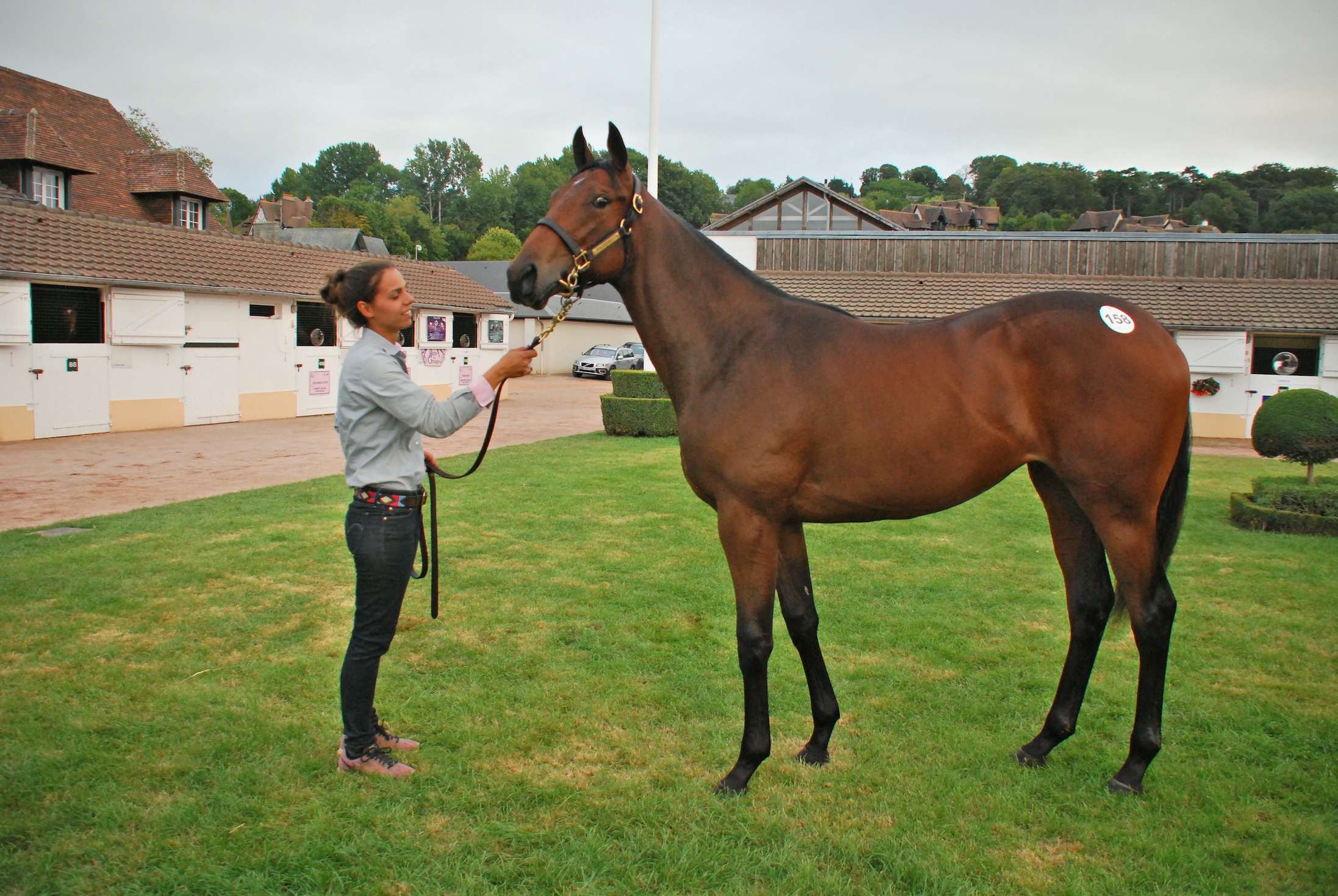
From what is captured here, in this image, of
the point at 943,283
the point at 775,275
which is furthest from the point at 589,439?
the point at 943,283

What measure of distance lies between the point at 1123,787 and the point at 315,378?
1948cm

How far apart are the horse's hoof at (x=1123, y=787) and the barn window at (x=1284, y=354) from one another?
18558 mm

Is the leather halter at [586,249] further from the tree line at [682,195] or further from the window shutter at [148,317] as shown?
the tree line at [682,195]

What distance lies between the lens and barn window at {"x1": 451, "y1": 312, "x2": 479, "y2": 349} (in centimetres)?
2412

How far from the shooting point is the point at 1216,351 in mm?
17766

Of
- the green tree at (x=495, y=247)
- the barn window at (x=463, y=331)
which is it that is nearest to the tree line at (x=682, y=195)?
the green tree at (x=495, y=247)

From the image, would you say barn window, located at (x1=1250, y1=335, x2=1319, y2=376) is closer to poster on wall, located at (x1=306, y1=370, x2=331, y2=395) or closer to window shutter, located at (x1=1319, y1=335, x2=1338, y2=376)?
window shutter, located at (x1=1319, y1=335, x2=1338, y2=376)

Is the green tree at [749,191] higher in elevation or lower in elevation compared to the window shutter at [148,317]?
higher

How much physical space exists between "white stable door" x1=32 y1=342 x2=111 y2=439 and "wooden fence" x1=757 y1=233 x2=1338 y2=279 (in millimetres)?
15962

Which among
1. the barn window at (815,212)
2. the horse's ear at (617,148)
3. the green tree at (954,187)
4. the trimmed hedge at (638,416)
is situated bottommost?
the trimmed hedge at (638,416)

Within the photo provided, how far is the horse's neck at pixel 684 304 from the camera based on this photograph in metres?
3.34

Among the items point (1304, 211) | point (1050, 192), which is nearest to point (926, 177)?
point (1050, 192)

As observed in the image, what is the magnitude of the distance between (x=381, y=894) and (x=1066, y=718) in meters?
2.87

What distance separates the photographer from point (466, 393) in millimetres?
3098
